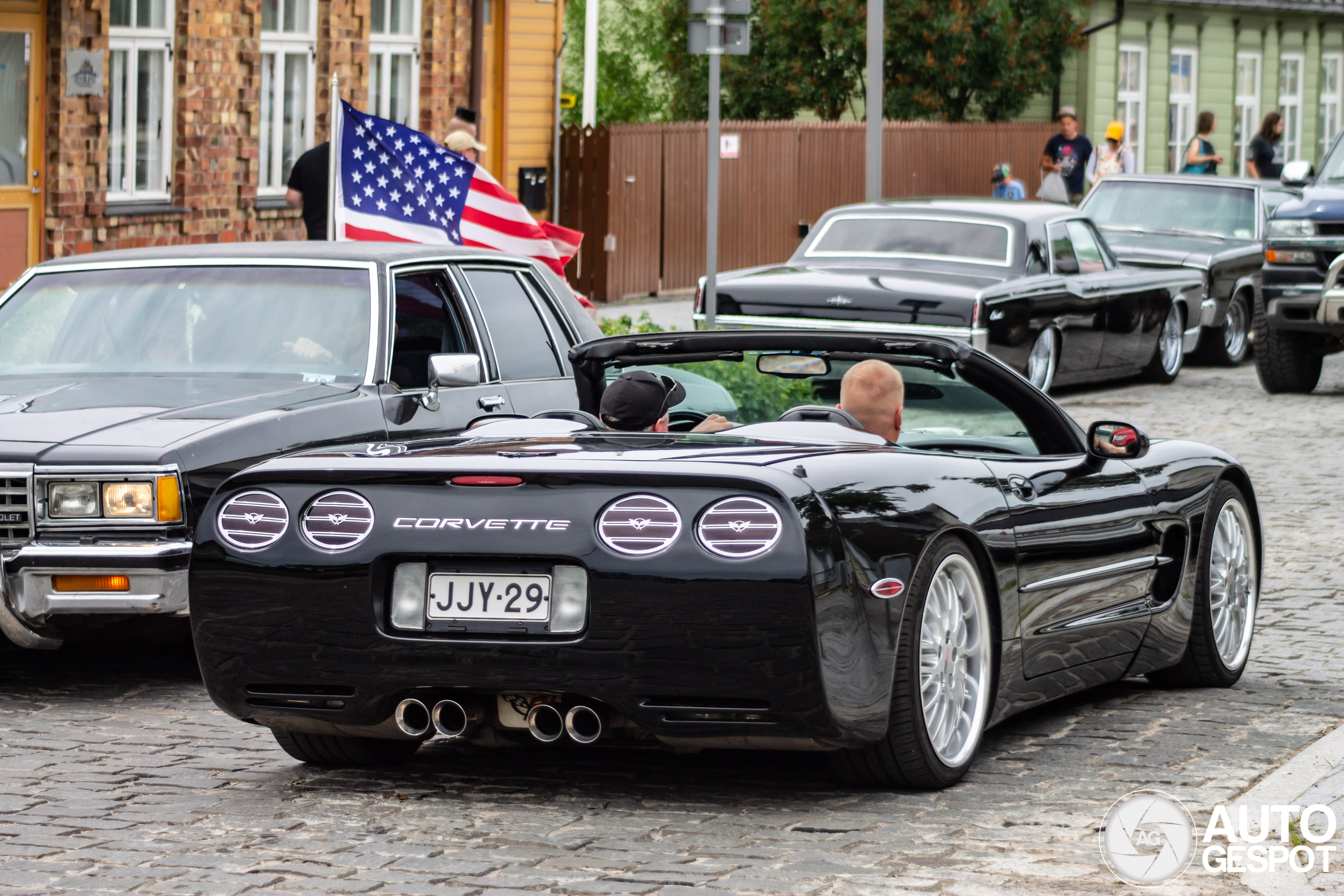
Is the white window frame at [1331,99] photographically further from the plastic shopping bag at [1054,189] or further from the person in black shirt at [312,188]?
the person in black shirt at [312,188]

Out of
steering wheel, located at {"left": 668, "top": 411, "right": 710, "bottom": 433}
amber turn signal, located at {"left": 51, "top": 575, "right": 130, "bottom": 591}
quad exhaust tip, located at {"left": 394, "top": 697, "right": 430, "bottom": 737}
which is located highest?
steering wheel, located at {"left": 668, "top": 411, "right": 710, "bottom": 433}

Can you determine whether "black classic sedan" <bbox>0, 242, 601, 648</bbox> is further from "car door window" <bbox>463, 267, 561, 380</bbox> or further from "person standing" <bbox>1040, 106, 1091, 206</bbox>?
"person standing" <bbox>1040, 106, 1091, 206</bbox>

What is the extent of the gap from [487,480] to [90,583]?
213 cm

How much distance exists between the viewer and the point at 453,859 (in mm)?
5102

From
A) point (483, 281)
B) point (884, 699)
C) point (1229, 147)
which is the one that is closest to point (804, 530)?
point (884, 699)

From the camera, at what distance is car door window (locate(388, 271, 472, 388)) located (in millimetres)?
8414

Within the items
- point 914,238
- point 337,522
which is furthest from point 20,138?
point 337,522

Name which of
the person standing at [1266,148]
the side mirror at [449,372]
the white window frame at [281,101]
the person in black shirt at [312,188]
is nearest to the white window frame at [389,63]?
the white window frame at [281,101]

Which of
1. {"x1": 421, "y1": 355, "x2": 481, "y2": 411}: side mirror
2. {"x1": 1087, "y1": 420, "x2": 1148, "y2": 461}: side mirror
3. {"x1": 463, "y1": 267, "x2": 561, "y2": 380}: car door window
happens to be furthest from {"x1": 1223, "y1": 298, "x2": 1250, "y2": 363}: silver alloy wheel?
{"x1": 1087, "y1": 420, "x2": 1148, "y2": 461}: side mirror

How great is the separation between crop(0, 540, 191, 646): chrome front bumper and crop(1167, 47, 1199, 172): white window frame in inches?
1557

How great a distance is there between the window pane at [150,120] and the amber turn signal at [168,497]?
12.4 metres

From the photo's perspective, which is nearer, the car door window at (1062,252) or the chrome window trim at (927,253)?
the chrome window trim at (927,253)

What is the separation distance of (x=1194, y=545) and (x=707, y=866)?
8.84 feet

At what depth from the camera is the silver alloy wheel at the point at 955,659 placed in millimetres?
5703
